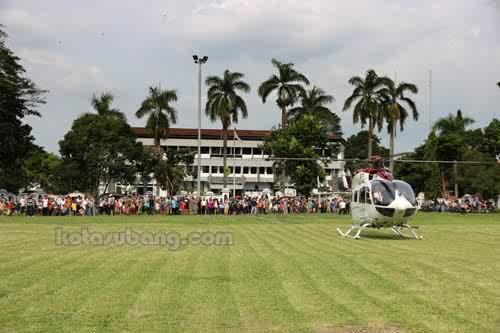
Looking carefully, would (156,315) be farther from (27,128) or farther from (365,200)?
(27,128)

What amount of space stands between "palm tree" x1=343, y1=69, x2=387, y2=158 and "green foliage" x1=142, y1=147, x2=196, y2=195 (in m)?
24.6

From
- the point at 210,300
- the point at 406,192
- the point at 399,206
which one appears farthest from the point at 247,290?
the point at 406,192

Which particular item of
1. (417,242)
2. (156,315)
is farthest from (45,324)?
(417,242)

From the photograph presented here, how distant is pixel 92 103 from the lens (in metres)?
73.6

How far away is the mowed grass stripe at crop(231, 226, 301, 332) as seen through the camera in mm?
8414

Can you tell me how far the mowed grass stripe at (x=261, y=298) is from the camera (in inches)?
331

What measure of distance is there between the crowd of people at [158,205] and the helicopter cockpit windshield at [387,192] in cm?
2665

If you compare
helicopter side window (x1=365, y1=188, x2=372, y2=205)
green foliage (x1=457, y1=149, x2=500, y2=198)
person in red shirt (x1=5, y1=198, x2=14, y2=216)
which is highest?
green foliage (x1=457, y1=149, x2=500, y2=198)

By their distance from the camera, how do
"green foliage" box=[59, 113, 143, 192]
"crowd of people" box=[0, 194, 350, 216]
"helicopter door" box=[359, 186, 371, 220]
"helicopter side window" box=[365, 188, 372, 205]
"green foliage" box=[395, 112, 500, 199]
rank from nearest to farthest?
"helicopter side window" box=[365, 188, 372, 205]
"helicopter door" box=[359, 186, 371, 220]
"crowd of people" box=[0, 194, 350, 216]
"green foliage" box=[59, 113, 143, 192]
"green foliage" box=[395, 112, 500, 199]

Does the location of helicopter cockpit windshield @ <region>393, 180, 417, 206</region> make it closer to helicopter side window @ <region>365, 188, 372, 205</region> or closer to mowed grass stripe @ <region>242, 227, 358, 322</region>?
helicopter side window @ <region>365, 188, 372, 205</region>

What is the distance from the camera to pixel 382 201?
22.5 metres

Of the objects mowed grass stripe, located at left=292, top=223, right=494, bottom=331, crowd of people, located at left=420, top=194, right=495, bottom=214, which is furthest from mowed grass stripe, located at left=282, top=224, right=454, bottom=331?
crowd of people, located at left=420, top=194, right=495, bottom=214

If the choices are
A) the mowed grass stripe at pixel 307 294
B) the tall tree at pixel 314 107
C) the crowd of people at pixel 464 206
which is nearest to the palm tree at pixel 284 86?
the tall tree at pixel 314 107

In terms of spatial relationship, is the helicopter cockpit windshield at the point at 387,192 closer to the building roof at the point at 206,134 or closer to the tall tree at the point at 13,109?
the tall tree at the point at 13,109
